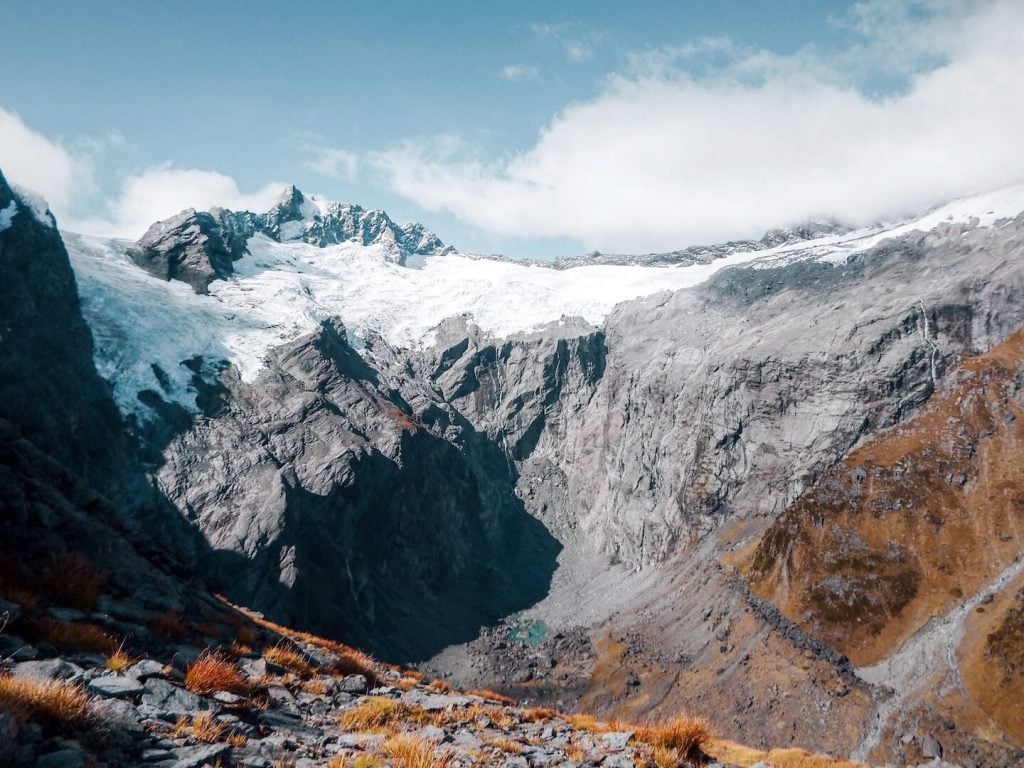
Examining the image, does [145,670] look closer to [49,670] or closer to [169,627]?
[49,670]

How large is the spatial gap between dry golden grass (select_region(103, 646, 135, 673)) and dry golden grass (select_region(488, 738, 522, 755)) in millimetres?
8324

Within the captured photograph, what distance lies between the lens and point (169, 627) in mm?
16688

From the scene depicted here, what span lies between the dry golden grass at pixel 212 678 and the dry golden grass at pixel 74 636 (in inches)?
73.9

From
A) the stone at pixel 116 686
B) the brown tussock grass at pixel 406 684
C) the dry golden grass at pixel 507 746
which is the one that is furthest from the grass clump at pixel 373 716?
the stone at pixel 116 686

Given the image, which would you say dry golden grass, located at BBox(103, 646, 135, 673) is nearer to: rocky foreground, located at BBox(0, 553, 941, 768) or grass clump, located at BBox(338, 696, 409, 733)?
rocky foreground, located at BBox(0, 553, 941, 768)

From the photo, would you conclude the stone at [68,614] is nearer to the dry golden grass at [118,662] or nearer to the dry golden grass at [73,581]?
the dry golden grass at [73,581]

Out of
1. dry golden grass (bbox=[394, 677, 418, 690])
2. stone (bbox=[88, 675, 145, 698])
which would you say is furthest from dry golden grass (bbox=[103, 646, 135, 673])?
dry golden grass (bbox=[394, 677, 418, 690])

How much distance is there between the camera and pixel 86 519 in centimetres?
1978

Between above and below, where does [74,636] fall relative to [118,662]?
above

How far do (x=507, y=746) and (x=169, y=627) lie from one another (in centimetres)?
974

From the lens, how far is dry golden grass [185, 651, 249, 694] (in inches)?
509

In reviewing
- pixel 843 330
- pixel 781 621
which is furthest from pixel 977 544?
pixel 843 330

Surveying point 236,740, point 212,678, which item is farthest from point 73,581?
point 236,740

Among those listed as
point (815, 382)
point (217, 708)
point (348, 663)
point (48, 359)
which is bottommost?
point (348, 663)
